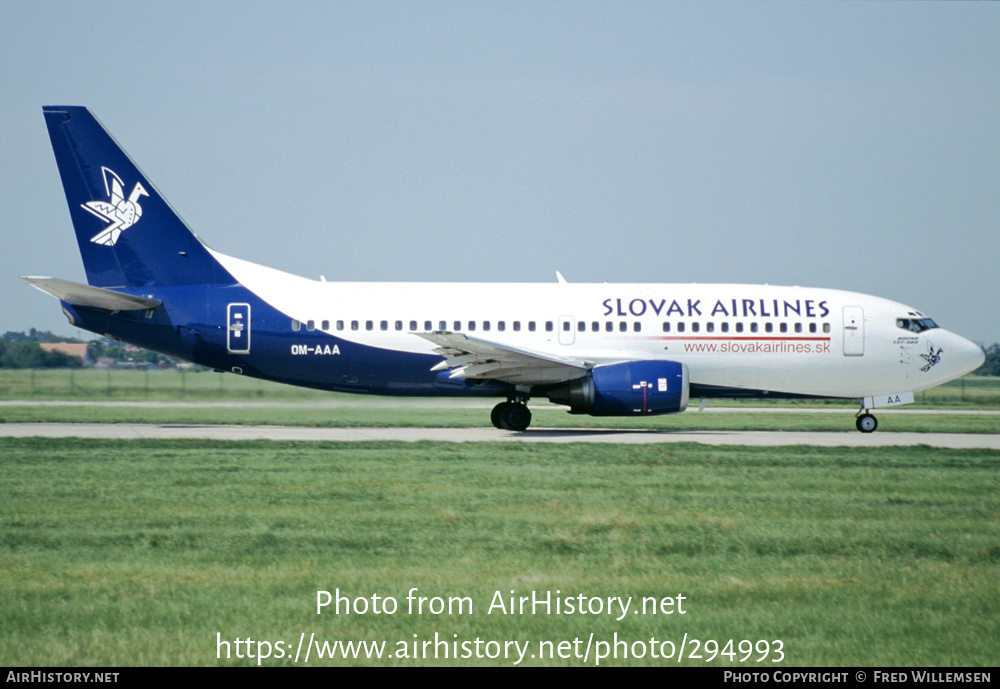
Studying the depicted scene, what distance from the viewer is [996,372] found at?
6969cm

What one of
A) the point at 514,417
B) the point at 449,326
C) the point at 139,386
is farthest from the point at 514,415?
the point at 139,386

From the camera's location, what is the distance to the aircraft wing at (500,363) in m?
22.9

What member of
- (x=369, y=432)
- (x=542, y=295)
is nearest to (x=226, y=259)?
(x=369, y=432)

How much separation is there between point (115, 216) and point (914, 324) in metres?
20.5

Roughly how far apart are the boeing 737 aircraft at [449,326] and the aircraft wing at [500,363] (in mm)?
63

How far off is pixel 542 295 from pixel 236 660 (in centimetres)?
1959

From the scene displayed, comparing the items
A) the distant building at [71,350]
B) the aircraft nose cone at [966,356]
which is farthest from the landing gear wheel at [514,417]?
the distant building at [71,350]

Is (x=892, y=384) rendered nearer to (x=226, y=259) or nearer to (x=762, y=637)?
(x=226, y=259)

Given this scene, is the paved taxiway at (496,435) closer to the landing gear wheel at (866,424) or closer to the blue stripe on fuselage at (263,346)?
the landing gear wheel at (866,424)

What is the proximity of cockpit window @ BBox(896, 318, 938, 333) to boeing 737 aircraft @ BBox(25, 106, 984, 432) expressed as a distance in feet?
0.12

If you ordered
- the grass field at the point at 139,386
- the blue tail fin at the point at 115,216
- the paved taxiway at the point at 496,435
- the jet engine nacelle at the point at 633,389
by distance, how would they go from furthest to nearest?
the grass field at the point at 139,386 → the blue tail fin at the point at 115,216 → the jet engine nacelle at the point at 633,389 → the paved taxiway at the point at 496,435

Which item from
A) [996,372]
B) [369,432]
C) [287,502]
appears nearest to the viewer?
[287,502]

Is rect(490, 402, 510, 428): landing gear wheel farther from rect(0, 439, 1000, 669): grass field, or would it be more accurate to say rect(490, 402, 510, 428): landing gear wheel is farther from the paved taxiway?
rect(0, 439, 1000, 669): grass field
